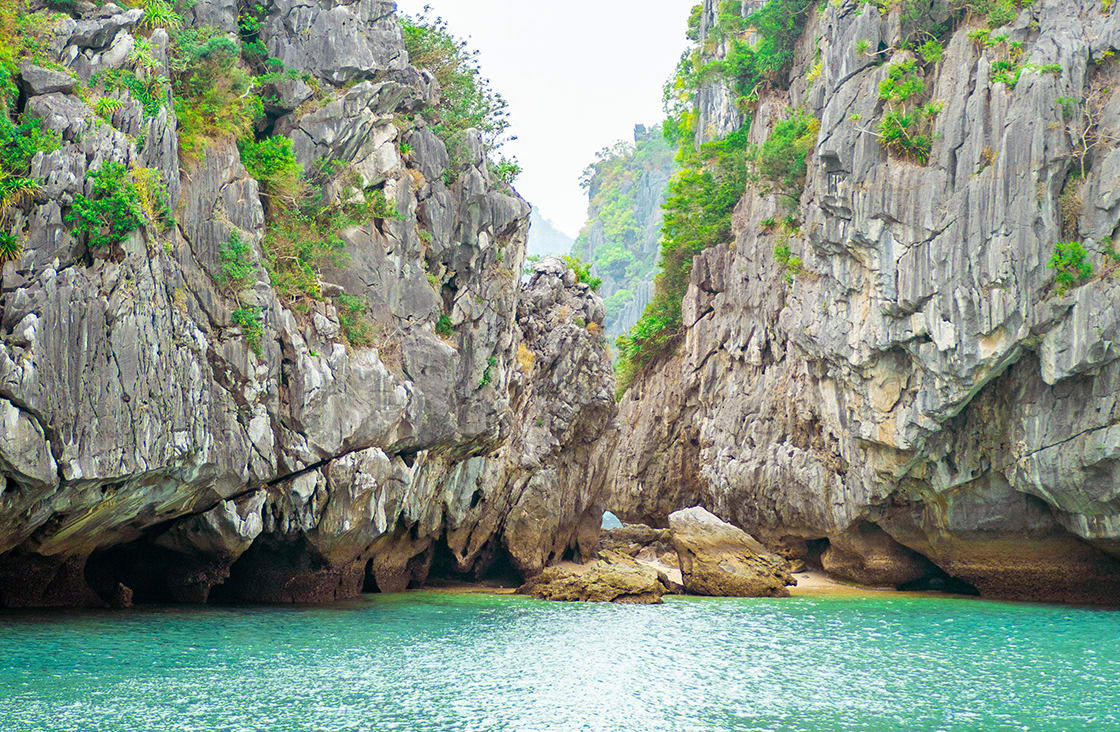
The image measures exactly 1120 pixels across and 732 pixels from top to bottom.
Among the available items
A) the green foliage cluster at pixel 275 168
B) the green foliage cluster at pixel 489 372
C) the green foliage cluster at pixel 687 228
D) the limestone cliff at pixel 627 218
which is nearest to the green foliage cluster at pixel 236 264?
the green foliage cluster at pixel 275 168

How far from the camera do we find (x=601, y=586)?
25125 millimetres

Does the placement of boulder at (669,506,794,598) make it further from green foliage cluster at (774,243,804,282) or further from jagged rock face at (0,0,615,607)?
green foliage cluster at (774,243,804,282)

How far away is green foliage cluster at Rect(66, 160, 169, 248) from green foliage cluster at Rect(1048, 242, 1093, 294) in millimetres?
20422

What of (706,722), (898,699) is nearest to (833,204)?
(898,699)

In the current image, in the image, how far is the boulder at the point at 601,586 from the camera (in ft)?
81.7

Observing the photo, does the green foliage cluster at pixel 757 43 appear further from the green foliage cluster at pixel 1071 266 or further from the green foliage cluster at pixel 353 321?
the green foliage cluster at pixel 353 321

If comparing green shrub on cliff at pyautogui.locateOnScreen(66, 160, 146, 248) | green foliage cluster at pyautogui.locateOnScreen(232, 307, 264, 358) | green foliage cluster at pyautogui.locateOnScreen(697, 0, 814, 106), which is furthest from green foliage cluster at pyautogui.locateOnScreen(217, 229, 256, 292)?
green foliage cluster at pyautogui.locateOnScreen(697, 0, 814, 106)

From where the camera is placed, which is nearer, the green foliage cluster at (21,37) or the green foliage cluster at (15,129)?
the green foliage cluster at (15,129)

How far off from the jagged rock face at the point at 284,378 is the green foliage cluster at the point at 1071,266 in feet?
47.5

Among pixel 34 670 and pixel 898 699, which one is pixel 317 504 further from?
pixel 898 699

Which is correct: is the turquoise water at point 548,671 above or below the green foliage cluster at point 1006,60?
below

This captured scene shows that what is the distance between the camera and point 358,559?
76.3 feet

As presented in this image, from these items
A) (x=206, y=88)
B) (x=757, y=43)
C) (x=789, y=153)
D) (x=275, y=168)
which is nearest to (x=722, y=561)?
(x=789, y=153)

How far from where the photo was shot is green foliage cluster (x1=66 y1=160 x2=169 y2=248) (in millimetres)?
14727
